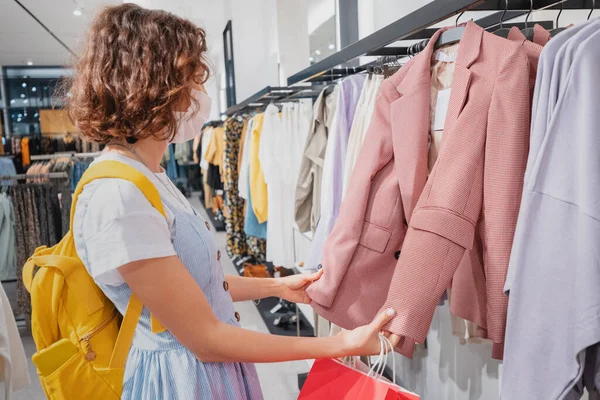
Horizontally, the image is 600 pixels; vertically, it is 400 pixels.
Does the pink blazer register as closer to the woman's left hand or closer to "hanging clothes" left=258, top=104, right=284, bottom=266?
the woman's left hand

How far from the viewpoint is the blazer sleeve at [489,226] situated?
1.12 meters

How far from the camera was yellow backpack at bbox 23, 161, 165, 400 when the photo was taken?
1020 mm

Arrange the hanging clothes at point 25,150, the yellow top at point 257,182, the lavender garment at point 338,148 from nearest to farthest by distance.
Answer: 1. the lavender garment at point 338,148
2. the yellow top at point 257,182
3. the hanging clothes at point 25,150

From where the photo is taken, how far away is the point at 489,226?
113 centimetres

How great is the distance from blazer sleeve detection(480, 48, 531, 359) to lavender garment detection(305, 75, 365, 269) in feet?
3.26

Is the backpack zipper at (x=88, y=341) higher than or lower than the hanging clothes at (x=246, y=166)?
lower

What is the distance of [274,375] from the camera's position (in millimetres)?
3309

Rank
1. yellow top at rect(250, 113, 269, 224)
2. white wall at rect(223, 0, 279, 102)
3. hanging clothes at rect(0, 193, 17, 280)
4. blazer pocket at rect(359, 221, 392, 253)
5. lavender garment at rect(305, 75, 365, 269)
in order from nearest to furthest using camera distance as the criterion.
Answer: blazer pocket at rect(359, 221, 392, 253)
lavender garment at rect(305, 75, 365, 269)
hanging clothes at rect(0, 193, 17, 280)
yellow top at rect(250, 113, 269, 224)
white wall at rect(223, 0, 279, 102)

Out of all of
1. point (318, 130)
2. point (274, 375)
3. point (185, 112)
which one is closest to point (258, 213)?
point (274, 375)

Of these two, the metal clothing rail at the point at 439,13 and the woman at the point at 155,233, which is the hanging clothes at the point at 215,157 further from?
the woman at the point at 155,233

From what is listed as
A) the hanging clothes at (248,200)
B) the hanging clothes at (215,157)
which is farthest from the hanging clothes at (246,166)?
the hanging clothes at (215,157)

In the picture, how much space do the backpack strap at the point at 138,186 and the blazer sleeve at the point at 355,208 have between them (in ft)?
1.74

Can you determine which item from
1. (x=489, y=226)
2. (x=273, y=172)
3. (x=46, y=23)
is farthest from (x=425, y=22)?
(x=46, y=23)

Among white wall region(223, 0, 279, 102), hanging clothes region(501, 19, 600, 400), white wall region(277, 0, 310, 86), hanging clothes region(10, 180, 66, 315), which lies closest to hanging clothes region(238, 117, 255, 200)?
white wall region(277, 0, 310, 86)
